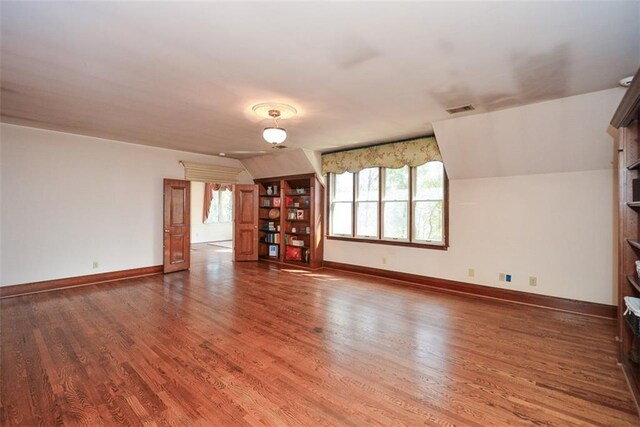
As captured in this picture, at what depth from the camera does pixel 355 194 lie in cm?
607

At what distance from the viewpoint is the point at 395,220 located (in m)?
5.48

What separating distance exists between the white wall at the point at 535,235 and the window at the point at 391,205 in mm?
292

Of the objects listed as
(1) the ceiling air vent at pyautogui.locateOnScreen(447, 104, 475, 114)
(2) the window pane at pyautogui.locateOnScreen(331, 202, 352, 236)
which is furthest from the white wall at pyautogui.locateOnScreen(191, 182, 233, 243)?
(1) the ceiling air vent at pyautogui.locateOnScreen(447, 104, 475, 114)

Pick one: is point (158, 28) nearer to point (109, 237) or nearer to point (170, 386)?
point (170, 386)

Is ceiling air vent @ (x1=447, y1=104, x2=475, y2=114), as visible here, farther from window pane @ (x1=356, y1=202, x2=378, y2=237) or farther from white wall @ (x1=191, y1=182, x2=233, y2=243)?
white wall @ (x1=191, y1=182, x2=233, y2=243)

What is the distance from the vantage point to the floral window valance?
15.5 feet

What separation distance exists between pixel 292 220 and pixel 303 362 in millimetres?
4721

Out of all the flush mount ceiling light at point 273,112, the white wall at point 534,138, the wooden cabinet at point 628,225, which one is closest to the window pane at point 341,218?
the white wall at point 534,138

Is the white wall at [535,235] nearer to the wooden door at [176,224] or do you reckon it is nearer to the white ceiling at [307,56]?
the white ceiling at [307,56]

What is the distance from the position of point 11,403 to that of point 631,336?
4686 mm

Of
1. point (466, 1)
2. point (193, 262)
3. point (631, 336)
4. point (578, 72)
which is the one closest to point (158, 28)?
point (466, 1)

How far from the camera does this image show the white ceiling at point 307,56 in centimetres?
182

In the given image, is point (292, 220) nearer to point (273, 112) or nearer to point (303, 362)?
point (273, 112)

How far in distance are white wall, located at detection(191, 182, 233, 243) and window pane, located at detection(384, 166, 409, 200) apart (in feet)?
25.4
